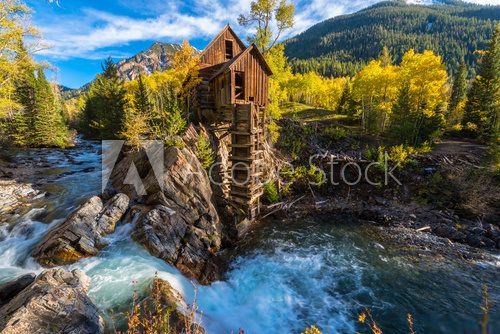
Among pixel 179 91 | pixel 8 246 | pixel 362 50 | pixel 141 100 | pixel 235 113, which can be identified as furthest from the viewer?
pixel 362 50

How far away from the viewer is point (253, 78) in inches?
727

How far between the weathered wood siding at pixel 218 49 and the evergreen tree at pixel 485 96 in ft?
92.7

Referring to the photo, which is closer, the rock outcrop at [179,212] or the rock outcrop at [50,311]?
the rock outcrop at [50,311]

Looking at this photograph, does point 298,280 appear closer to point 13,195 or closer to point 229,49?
point 13,195

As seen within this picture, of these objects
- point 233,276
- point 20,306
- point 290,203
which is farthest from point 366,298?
point 20,306

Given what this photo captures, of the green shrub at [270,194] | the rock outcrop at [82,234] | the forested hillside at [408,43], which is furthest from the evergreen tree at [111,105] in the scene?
the forested hillside at [408,43]

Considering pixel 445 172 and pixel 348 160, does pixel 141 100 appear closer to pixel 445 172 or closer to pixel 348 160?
pixel 348 160

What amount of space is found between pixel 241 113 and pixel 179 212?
7841 millimetres

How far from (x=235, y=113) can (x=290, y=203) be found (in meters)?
8.53

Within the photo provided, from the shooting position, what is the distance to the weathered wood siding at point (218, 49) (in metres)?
21.6

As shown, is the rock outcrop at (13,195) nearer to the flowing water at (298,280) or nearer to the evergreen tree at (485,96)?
the flowing water at (298,280)

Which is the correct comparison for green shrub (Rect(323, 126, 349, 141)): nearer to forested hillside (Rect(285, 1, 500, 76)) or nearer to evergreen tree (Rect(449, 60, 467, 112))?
evergreen tree (Rect(449, 60, 467, 112))

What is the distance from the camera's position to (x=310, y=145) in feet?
84.7

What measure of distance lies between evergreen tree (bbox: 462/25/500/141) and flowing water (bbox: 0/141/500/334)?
21.9m
